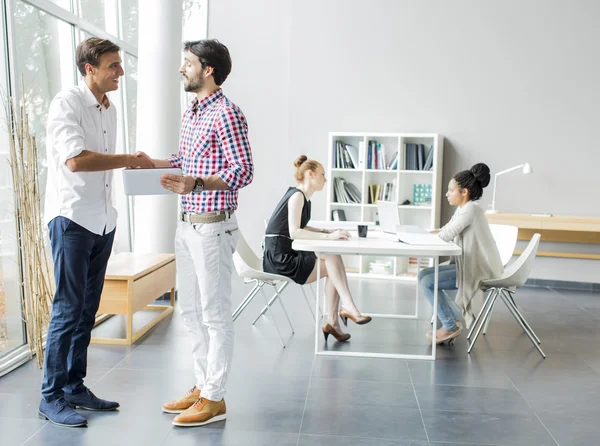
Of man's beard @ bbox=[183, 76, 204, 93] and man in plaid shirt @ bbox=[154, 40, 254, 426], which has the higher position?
man's beard @ bbox=[183, 76, 204, 93]

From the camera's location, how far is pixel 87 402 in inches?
136

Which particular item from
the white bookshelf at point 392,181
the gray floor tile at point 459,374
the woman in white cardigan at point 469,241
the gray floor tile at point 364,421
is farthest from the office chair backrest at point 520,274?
the white bookshelf at point 392,181

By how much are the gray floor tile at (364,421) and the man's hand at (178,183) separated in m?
1.33

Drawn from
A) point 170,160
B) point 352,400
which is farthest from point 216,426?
point 170,160

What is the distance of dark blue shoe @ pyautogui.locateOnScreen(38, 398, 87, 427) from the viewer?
3236 mm

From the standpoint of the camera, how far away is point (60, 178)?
3205 mm

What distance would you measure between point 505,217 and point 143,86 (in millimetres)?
4197

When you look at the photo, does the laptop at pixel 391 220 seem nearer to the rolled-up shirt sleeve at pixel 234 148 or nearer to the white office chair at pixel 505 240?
the white office chair at pixel 505 240

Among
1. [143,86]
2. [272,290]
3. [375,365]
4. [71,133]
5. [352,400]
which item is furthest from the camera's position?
[272,290]

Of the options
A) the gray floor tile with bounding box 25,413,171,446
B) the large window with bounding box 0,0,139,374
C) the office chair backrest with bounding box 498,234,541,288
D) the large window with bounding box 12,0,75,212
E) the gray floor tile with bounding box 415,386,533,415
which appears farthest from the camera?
the office chair backrest with bounding box 498,234,541,288

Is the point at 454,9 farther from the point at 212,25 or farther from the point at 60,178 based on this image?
the point at 60,178

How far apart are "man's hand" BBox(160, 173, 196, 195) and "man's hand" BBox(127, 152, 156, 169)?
12.5 inches

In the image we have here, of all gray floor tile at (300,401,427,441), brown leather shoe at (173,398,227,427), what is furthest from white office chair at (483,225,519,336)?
brown leather shoe at (173,398,227,427)

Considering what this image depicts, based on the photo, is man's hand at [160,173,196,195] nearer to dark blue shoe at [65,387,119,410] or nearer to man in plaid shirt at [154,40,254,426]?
man in plaid shirt at [154,40,254,426]
